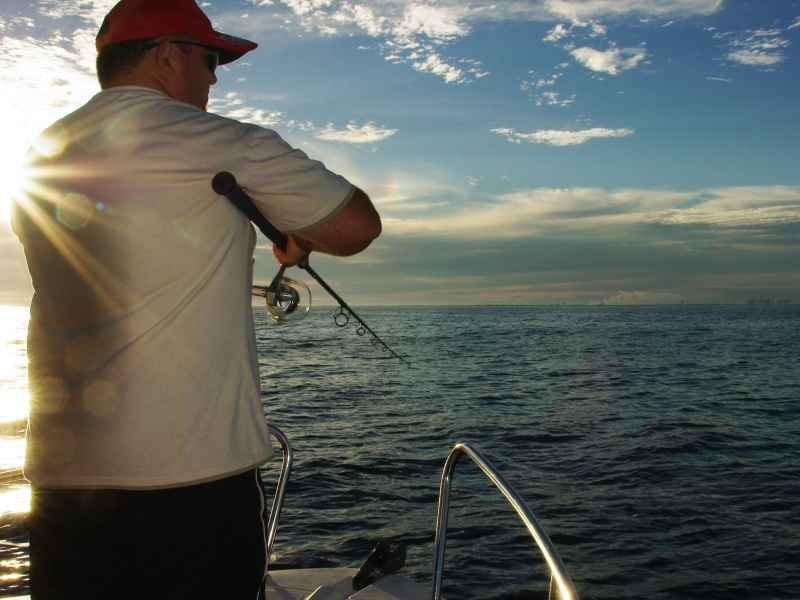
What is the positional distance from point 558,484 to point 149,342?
30.7 ft

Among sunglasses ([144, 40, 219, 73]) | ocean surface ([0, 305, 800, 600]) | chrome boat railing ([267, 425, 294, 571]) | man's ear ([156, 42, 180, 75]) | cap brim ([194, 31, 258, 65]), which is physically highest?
cap brim ([194, 31, 258, 65])

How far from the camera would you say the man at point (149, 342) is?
134cm

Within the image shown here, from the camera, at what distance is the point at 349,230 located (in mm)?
1515

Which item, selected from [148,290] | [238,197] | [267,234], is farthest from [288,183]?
[148,290]

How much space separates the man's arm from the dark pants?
58cm

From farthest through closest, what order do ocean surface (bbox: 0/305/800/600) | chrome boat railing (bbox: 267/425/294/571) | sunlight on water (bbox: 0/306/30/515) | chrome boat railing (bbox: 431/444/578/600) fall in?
sunlight on water (bbox: 0/306/30/515), ocean surface (bbox: 0/305/800/600), chrome boat railing (bbox: 267/425/294/571), chrome boat railing (bbox: 431/444/578/600)

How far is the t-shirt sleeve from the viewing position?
4.60 feet

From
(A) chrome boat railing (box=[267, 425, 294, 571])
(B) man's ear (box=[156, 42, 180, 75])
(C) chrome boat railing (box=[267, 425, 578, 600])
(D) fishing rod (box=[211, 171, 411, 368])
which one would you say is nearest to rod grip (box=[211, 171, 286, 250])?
(D) fishing rod (box=[211, 171, 411, 368])

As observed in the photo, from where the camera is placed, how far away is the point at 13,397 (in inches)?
742

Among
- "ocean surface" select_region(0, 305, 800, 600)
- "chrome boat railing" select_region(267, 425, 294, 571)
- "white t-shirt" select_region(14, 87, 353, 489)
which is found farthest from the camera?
"ocean surface" select_region(0, 305, 800, 600)

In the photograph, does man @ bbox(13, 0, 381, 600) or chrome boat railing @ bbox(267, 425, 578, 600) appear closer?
man @ bbox(13, 0, 381, 600)

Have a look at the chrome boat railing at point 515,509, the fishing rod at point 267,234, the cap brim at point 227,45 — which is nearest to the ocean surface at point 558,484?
the chrome boat railing at point 515,509

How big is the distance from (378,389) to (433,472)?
1072cm

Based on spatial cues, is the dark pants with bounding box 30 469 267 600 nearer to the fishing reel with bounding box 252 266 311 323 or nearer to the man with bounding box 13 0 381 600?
the man with bounding box 13 0 381 600
